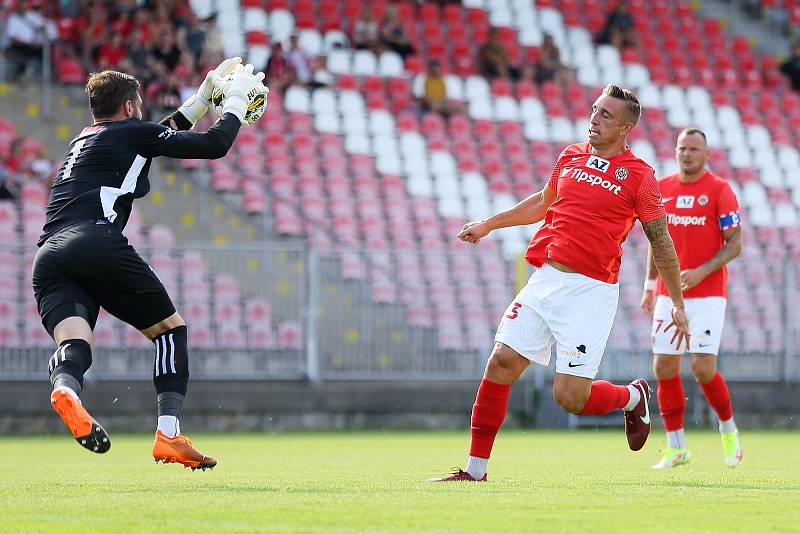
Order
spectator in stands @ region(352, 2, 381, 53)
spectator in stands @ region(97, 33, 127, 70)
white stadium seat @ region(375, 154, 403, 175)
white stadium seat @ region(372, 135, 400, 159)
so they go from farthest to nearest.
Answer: spectator in stands @ region(352, 2, 381, 53) < white stadium seat @ region(372, 135, 400, 159) < white stadium seat @ region(375, 154, 403, 175) < spectator in stands @ region(97, 33, 127, 70)

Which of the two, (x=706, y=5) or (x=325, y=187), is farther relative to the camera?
(x=706, y=5)

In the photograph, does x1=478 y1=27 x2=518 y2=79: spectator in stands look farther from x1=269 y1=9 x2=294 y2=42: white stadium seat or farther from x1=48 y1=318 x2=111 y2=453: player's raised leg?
x1=48 y1=318 x2=111 y2=453: player's raised leg

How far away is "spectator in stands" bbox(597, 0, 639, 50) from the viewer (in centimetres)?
2558

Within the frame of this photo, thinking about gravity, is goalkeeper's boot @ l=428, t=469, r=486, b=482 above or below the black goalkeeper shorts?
below

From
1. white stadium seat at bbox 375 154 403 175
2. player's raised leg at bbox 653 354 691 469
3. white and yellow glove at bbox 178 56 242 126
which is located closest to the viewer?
white and yellow glove at bbox 178 56 242 126

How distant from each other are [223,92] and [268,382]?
786cm

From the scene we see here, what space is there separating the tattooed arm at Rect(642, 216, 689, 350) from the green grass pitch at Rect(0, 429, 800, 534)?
0.95 m

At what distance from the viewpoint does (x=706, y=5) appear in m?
28.5

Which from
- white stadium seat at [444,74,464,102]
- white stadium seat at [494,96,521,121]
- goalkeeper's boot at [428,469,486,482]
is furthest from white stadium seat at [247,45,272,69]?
goalkeeper's boot at [428,469,486,482]

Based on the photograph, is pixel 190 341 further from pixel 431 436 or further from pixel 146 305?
pixel 146 305

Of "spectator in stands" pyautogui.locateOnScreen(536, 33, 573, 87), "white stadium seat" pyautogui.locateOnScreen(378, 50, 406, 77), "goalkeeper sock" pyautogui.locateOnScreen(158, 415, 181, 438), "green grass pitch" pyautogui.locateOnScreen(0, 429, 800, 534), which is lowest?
"green grass pitch" pyautogui.locateOnScreen(0, 429, 800, 534)

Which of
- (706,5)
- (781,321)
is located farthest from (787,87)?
(781,321)

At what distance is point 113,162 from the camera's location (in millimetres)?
7383

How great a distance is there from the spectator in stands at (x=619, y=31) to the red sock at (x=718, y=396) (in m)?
16.4
